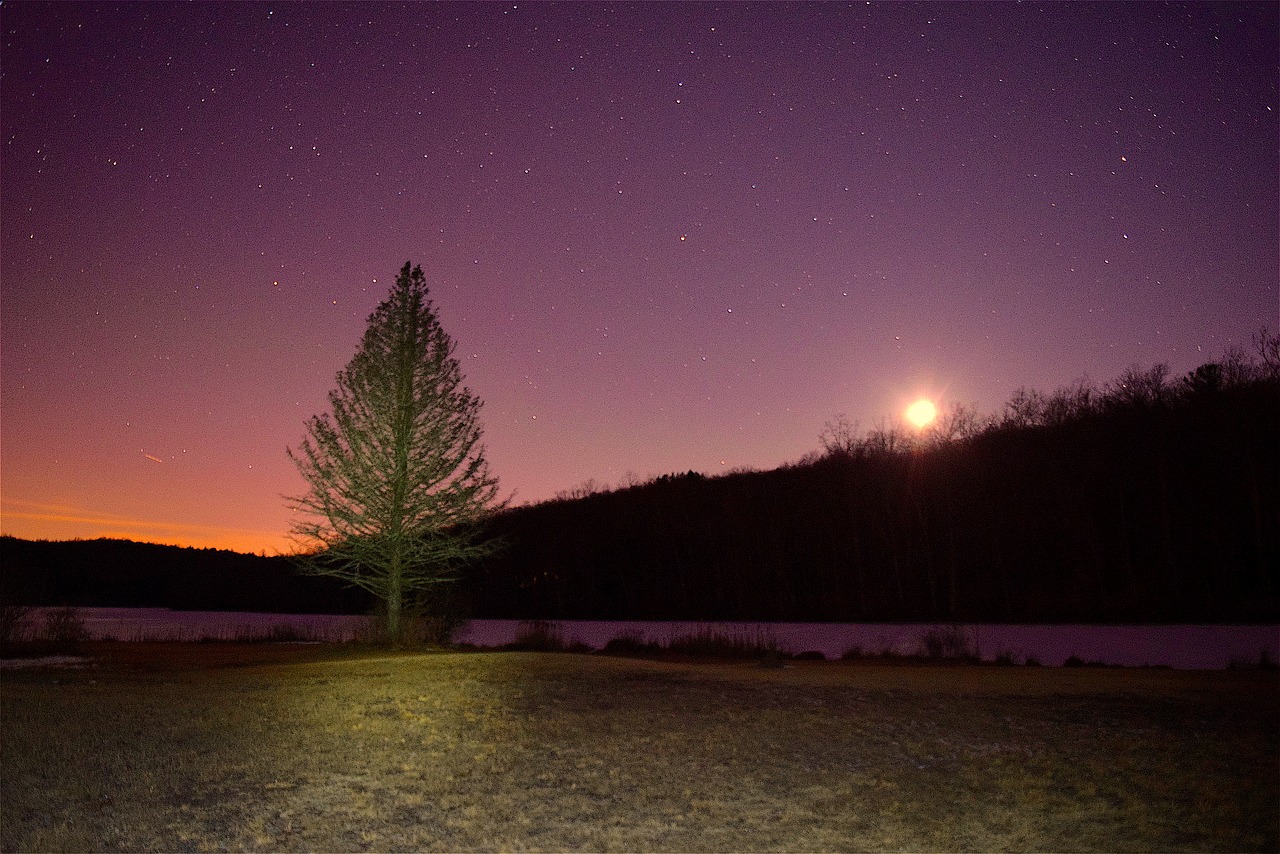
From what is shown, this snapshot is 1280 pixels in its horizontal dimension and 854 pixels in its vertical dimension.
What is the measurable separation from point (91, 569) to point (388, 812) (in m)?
110

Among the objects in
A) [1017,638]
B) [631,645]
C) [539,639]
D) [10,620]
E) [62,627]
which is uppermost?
[10,620]

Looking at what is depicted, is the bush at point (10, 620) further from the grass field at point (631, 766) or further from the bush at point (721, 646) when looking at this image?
the bush at point (721, 646)

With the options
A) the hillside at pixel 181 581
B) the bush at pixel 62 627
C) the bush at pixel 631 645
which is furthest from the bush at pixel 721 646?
the hillside at pixel 181 581

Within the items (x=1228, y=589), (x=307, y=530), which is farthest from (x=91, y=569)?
(x=1228, y=589)

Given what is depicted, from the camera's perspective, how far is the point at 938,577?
49.8 meters

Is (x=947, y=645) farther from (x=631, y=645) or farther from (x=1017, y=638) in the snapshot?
(x=631, y=645)

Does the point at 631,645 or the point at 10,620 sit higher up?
the point at 10,620

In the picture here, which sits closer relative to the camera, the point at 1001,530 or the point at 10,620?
the point at 10,620

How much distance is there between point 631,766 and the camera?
7.82 meters

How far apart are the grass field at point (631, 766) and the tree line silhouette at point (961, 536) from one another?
15378mm

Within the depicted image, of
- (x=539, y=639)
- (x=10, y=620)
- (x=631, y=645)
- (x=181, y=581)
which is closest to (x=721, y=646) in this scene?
(x=631, y=645)

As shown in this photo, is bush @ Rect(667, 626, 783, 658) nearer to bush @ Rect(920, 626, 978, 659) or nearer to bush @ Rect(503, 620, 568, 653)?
bush @ Rect(503, 620, 568, 653)

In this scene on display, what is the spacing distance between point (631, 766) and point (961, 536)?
45702 millimetres

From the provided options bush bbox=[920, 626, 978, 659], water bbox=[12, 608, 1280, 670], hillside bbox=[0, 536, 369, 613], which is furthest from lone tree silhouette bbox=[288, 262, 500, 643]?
hillside bbox=[0, 536, 369, 613]
